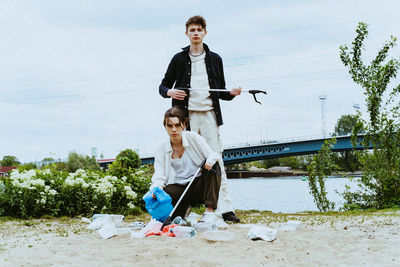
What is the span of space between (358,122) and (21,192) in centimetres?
627

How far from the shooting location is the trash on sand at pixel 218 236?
135 inches

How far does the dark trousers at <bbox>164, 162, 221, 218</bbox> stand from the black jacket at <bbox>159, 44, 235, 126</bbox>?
0.74 metres

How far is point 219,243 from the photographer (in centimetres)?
329

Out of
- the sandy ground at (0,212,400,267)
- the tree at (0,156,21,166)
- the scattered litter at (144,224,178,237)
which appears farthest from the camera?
the tree at (0,156,21,166)

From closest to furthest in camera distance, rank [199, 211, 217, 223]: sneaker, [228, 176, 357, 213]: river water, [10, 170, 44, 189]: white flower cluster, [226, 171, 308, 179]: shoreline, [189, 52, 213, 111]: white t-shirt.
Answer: [199, 211, 217, 223]: sneaker, [189, 52, 213, 111]: white t-shirt, [10, 170, 44, 189]: white flower cluster, [228, 176, 357, 213]: river water, [226, 171, 308, 179]: shoreline

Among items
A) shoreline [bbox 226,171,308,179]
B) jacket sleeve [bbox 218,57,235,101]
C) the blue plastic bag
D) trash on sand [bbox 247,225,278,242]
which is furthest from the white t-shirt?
shoreline [bbox 226,171,308,179]

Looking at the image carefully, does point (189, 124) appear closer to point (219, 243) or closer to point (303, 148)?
point (219, 243)

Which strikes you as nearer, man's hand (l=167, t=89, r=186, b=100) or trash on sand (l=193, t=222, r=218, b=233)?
trash on sand (l=193, t=222, r=218, b=233)

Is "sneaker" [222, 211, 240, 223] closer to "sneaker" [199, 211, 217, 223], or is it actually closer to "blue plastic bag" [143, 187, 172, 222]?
"sneaker" [199, 211, 217, 223]

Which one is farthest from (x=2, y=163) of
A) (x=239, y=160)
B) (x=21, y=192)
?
(x=21, y=192)

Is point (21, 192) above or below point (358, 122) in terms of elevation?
below

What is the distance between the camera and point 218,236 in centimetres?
348

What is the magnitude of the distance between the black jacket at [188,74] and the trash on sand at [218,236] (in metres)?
1.39

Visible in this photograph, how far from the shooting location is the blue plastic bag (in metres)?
3.76
